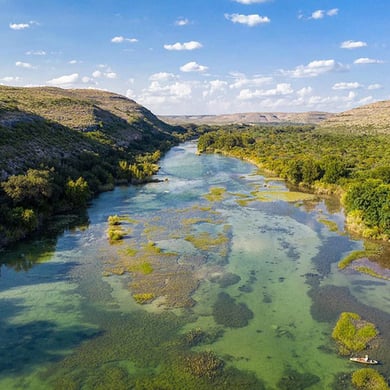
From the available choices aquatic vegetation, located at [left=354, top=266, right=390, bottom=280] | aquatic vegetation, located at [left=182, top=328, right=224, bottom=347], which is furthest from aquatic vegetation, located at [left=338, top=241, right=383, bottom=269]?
aquatic vegetation, located at [left=182, top=328, right=224, bottom=347]

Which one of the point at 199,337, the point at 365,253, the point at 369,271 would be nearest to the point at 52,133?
the point at 365,253

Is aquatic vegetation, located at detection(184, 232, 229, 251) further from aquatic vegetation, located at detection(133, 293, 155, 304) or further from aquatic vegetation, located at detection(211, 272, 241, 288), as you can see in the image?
aquatic vegetation, located at detection(133, 293, 155, 304)

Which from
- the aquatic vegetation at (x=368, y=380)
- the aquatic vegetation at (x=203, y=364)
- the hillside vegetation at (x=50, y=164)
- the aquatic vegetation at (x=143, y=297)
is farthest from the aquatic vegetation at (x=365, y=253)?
the hillside vegetation at (x=50, y=164)

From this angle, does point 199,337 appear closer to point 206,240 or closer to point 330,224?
point 206,240

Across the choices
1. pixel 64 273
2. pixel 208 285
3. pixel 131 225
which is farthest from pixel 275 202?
pixel 64 273

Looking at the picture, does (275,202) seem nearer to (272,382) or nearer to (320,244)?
(320,244)
